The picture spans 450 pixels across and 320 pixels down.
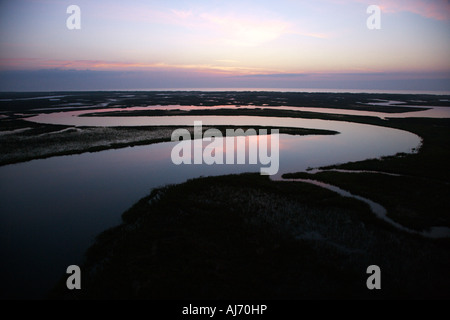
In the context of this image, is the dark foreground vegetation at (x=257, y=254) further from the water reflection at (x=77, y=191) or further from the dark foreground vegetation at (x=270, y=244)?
the water reflection at (x=77, y=191)

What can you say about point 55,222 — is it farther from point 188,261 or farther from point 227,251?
point 227,251

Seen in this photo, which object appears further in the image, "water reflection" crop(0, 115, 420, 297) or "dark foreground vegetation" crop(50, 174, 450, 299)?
"water reflection" crop(0, 115, 420, 297)

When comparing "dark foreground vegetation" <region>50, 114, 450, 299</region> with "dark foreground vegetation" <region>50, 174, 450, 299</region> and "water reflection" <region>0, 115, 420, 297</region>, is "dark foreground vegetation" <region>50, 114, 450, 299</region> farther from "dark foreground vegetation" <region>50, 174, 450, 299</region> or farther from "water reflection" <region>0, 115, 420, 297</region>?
"water reflection" <region>0, 115, 420, 297</region>

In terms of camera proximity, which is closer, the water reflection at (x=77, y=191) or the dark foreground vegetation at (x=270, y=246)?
the dark foreground vegetation at (x=270, y=246)

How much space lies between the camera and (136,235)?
392 inches

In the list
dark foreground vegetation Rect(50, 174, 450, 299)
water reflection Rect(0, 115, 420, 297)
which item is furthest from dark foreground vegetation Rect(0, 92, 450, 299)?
water reflection Rect(0, 115, 420, 297)

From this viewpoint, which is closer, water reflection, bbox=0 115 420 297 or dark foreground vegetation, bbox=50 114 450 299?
dark foreground vegetation, bbox=50 114 450 299

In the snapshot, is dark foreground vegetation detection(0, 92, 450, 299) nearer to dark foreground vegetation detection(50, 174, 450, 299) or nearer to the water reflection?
dark foreground vegetation detection(50, 174, 450, 299)

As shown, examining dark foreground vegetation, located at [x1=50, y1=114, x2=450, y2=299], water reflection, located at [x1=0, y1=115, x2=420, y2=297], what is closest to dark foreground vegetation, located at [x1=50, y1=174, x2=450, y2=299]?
dark foreground vegetation, located at [x1=50, y1=114, x2=450, y2=299]

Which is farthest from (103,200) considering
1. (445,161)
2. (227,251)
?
(445,161)

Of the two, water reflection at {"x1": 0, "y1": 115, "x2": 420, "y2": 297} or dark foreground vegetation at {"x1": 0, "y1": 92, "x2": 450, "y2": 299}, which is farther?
water reflection at {"x1": 0, "y1": 115, "x2": 420, "y2": 297}

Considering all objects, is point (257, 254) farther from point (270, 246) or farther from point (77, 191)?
point (77, 191)

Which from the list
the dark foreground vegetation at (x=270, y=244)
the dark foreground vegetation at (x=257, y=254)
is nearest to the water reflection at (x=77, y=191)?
the dark foreground vegetation at (x=270, y=244)

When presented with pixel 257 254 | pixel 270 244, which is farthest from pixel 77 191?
pixel 270 244
